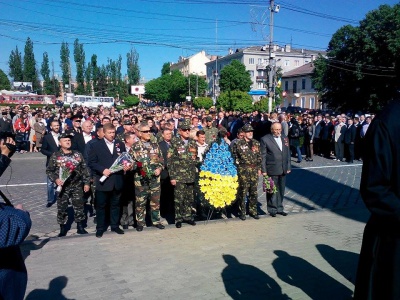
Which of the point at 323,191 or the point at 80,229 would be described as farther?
the point at 323,191

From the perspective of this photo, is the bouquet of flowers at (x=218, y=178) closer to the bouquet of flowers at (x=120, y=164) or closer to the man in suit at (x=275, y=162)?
the man in suit at (x=275, y=162)

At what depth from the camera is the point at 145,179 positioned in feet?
24.6

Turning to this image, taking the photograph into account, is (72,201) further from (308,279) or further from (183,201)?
(308,279)

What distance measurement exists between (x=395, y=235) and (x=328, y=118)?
18506 mm

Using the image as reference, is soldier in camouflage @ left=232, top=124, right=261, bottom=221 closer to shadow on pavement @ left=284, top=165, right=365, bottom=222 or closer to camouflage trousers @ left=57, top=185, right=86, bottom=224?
shadow on pavement @ left=284, top=165, right=365, bottom=222

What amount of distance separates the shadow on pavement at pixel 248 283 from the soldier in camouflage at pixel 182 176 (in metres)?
2.22

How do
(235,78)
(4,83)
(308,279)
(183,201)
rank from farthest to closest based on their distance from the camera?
1. (4,83)
2. (235,78)
3. (183,201)
4. (308,279)

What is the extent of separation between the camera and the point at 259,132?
54.2 ft

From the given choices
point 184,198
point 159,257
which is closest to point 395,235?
point 159,257

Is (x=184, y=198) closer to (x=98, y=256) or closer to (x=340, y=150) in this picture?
(x=98, y=256)

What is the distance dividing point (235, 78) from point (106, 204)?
7166 cm

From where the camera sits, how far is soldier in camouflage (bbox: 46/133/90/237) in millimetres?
7129

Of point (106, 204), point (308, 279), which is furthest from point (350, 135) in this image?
point (308, 279)

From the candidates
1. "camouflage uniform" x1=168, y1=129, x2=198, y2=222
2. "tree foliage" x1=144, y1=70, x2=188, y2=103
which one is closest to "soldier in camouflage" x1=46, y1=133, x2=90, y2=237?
"camouflage uniform" x1=168, y1=129, x2=198, y2=222
